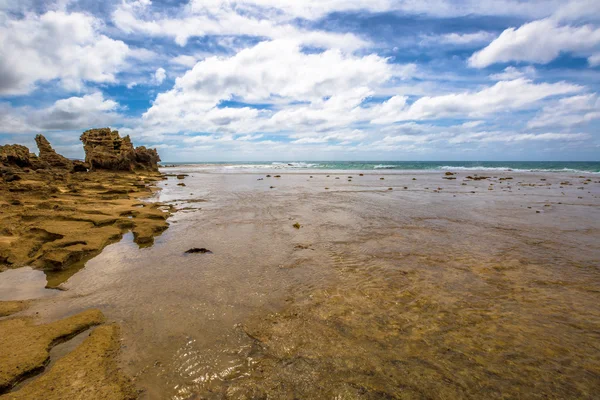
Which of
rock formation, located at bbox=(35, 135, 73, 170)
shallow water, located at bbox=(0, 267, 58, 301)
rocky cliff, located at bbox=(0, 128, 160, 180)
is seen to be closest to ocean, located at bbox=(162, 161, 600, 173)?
rocky cliff, located at bbox=(0, 128, 160, 180)

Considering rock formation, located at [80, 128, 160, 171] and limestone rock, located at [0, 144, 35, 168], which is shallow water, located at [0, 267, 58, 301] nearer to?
limestone rock, located at [0, 144, 35, 168]

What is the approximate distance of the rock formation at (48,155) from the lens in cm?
4197

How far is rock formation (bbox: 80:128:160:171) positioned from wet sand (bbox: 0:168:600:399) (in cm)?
4117

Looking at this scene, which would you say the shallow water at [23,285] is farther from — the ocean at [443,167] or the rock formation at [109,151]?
the ocean at [443,167]

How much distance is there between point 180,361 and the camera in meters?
3.71

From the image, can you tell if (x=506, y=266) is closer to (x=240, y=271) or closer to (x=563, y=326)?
(x=563, y=326)

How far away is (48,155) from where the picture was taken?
4284 cm

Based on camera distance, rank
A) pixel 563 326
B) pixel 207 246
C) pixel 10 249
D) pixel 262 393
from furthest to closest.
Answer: pixel 207 246, pixel 10 249, pixel 563 326, pixel 262 393

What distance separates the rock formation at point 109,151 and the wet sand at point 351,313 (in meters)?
41.2

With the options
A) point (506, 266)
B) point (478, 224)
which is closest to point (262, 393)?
point (506, 266)

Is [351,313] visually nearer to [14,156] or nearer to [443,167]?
[14,156]

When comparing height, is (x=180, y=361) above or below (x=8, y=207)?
below

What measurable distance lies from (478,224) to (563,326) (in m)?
8.69

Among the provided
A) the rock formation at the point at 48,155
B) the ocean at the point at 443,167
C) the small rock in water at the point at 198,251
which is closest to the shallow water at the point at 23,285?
the small rock in water at the point at 198,251
